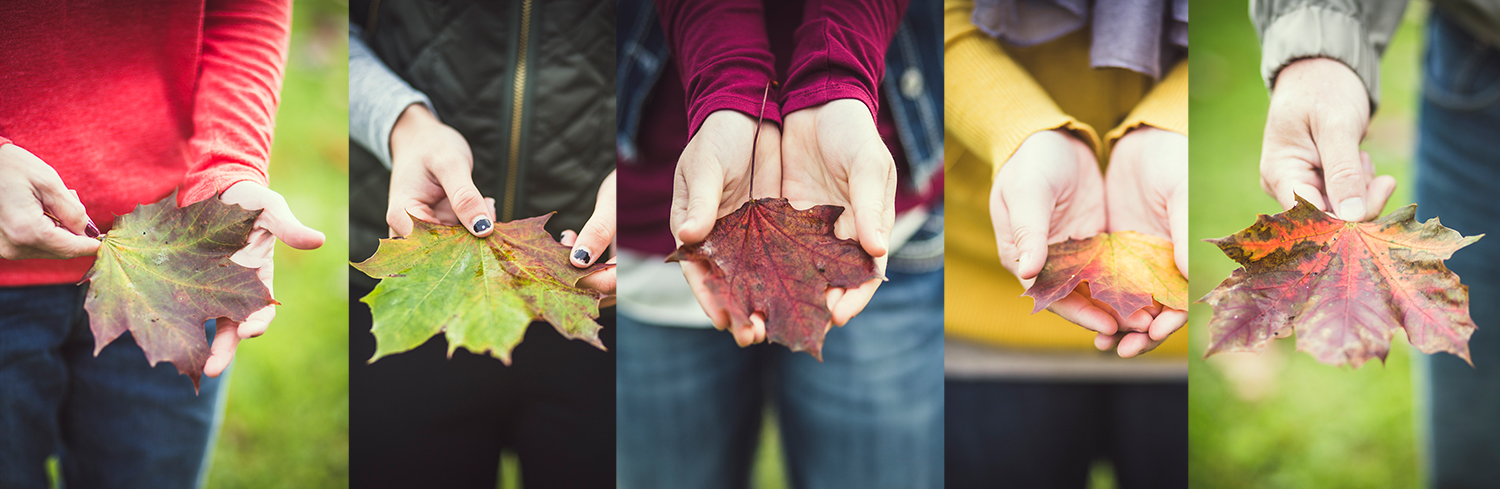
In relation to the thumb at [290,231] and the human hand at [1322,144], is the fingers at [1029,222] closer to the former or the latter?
the human hand at [1322,144]

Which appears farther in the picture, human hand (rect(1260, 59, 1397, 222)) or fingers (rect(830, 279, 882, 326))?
human hand (rect(1260, 59, 1397, 222))

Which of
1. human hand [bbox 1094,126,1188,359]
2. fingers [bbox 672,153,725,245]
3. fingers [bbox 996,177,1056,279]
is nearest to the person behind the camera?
fingers [bbox 672,153,725,245]

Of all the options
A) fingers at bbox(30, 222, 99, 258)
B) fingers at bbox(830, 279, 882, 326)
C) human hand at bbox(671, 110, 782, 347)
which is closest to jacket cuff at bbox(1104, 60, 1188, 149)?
fingers at bbox(830, 279, 882, 326)

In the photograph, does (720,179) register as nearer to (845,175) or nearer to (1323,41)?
(845,175)

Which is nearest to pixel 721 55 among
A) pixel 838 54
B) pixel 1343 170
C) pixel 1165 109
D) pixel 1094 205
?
pixel 838 54

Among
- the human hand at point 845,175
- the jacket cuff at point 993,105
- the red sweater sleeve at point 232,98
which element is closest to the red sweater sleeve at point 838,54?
the human hand at point 845,175

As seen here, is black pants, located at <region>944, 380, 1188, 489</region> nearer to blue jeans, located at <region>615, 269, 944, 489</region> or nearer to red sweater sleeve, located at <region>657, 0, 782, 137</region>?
blue jeans, located at <region>615, 269, 944, 489</region>

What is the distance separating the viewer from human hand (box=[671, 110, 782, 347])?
150 centimetres

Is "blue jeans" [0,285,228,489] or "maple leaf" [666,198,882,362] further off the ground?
"maple leaf" [666,198,882,362]

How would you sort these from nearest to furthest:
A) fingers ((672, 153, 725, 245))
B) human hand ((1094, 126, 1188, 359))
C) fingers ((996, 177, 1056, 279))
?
fingers ((672, 153, 725, 245))
fingers ((996, 177, 1056, 279))
human hand ((1094, 126, 1188, 359))

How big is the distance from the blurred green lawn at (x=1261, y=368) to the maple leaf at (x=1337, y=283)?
98 millimetres

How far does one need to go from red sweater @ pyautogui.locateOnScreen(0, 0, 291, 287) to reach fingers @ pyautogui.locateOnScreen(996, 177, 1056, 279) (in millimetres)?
1844

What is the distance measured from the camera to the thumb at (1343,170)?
63.6 inches

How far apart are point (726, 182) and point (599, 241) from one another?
348mm
